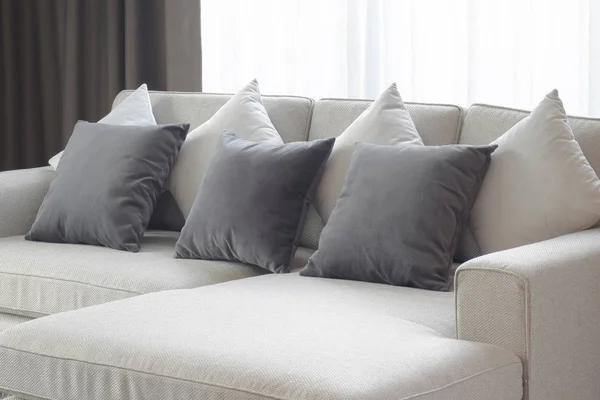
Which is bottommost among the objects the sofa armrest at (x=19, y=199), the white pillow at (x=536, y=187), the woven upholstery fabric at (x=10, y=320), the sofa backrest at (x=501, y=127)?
the woven upholstery fabric at (x=10, y=320)

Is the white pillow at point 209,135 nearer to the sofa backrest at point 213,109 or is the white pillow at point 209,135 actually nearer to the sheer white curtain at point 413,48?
the sofa backrest at point 213,109

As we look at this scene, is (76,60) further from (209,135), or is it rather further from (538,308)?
(538,308)

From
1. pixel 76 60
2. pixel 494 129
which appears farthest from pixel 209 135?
pixel 76 60

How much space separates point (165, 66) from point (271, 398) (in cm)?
302

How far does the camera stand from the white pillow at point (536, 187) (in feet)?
8.52

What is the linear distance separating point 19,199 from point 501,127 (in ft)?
5.43

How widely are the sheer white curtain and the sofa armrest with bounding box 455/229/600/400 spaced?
1.32 meters

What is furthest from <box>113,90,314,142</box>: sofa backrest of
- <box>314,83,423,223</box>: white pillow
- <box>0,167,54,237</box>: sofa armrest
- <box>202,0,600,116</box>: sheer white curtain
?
<box>202,0,600,116</box>: sheer white curtain

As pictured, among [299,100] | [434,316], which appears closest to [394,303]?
[434,316]

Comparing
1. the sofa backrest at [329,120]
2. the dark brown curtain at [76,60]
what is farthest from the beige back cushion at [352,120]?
the dark brown curtain at [76,60]

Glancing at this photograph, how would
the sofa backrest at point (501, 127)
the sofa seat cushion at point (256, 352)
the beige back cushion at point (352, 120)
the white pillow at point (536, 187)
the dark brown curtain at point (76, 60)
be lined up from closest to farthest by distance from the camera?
the sofa seat cushion at point (256, 352)
the white pillow at point (536, 187)
the sofa backrest at point (501, 127)
the beige back cushion at point (352, 120)
the dark brown curtain at point (76, 60)

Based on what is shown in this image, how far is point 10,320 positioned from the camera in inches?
117

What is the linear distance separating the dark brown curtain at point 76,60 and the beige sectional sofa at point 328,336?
6.56 ft

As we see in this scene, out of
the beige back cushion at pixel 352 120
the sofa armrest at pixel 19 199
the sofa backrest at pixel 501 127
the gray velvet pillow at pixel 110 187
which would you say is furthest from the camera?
the sofa armrest at pixel 19 199
